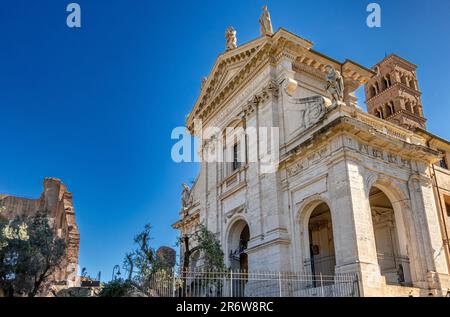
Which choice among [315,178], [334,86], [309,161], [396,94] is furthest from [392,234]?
[396,94]

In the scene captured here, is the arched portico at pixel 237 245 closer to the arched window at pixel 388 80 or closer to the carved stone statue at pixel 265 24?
the carved stone statue at pixel 265 24

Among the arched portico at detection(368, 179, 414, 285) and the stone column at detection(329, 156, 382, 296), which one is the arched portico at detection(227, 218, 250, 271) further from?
the stone column at detection(329, 156, 382, 296)

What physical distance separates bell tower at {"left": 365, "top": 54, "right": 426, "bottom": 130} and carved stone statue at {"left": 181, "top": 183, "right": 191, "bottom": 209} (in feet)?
76.3

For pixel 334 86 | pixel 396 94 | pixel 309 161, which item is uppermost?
pixel 396 94

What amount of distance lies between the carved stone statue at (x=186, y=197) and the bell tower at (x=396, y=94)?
76.3 feet

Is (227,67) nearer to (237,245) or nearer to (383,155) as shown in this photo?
(237,245)

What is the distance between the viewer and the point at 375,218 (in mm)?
20359

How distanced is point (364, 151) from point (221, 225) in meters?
9.31

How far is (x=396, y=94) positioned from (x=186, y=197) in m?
26.0

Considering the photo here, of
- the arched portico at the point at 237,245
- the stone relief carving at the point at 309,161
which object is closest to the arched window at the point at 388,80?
the arched portico at the point at 237,245

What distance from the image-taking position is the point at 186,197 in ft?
95.7

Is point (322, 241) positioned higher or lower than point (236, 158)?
lower

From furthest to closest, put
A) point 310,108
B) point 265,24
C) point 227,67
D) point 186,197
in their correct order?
point 186,197
point 227,67
point 265,24
point 310,108
